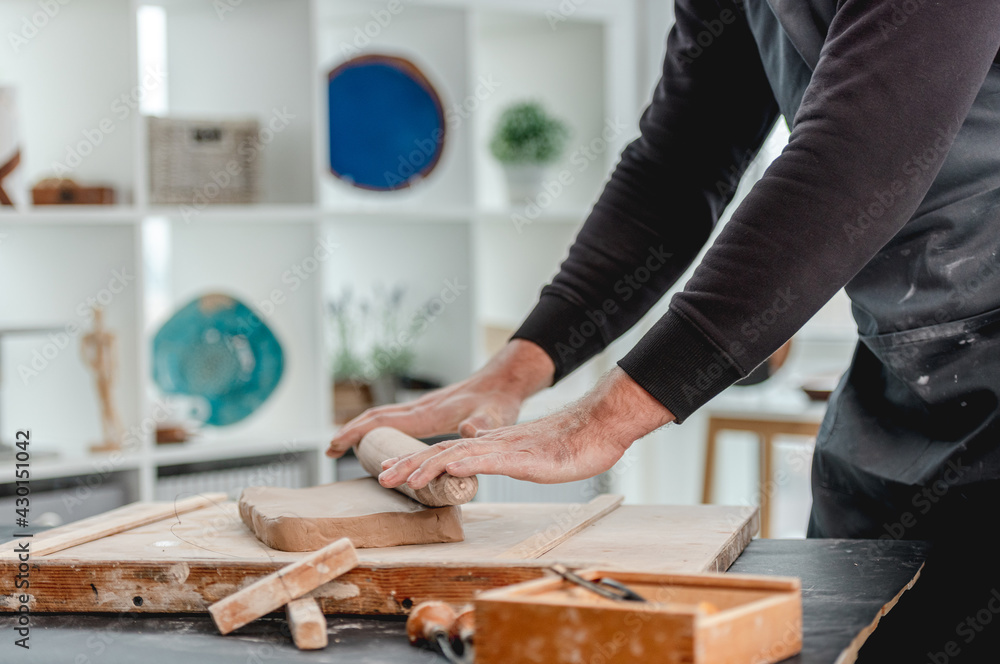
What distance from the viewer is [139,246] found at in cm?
235

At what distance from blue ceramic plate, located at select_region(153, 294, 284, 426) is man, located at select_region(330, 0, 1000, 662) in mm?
1424

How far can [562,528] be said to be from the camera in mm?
935

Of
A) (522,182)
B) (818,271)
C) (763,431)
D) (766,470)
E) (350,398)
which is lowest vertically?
(766,470)

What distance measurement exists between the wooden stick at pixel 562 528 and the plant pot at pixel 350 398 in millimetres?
1767

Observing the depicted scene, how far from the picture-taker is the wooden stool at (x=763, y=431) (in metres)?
2.86

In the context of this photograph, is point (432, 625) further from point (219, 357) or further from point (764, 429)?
point (764, 429)

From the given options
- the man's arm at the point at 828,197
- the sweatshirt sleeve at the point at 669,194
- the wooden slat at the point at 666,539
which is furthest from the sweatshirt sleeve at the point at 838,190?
the sweatshirt sleeve at the point at 669,194

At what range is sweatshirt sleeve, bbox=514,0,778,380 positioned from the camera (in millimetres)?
1203

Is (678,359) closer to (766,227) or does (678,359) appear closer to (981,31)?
(766,227)

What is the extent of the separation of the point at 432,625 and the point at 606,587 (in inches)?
5.2

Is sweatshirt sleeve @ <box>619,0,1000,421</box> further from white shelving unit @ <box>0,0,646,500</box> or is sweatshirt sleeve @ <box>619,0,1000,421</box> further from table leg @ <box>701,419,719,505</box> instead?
table leg @ <box>701,419,719,505</box>

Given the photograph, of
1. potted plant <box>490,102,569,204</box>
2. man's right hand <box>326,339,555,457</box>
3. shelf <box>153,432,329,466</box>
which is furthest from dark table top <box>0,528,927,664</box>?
potted plant <box>490,102,569,204</box>

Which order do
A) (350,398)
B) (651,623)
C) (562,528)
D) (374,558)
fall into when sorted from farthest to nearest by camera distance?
(350,398) → (562,528) → (374,558) → (651,623)

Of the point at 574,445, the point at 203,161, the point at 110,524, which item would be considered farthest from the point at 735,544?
the point at 203,161
